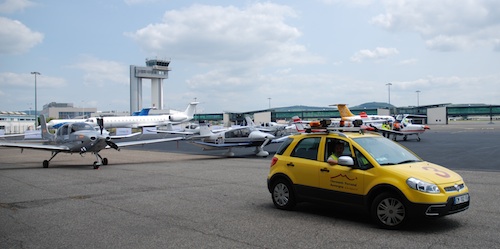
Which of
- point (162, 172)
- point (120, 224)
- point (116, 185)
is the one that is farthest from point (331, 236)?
point (162, 172)

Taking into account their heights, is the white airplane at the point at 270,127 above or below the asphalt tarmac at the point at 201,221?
above

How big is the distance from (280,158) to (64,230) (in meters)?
4.42

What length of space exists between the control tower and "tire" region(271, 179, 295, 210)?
109077 mm

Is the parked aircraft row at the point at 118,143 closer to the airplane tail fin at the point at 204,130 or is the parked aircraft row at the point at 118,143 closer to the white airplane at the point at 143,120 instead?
the airplane tail fin at the point at 204,130

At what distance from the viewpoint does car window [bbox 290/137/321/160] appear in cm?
834

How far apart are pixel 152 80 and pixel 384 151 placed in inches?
4718

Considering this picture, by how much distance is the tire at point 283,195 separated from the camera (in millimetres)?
8594

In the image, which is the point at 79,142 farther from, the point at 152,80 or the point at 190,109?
the point at 152,80

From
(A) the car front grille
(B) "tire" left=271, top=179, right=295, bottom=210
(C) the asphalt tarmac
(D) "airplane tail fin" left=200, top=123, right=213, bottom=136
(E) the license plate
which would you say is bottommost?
(C) the asphalt tarmac

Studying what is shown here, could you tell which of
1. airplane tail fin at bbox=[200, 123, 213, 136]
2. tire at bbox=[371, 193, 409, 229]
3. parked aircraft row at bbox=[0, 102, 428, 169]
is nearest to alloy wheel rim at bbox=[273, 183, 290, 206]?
tire at bbox=[371, 193, 409, 229]

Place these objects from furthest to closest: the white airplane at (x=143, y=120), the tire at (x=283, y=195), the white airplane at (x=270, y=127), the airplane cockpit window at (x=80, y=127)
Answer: the white airplane at (x=143, y=120) < the white airplane at (x=270, y=127) < the airplane cockpit window at (x=80, y=127) < the tire at (x=283, y=195)

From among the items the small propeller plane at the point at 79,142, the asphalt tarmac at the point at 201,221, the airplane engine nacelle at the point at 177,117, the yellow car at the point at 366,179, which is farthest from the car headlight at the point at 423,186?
the airplane engine nacelle at the point at 177,117

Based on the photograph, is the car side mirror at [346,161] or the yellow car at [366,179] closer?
the yellow car at [366,179]

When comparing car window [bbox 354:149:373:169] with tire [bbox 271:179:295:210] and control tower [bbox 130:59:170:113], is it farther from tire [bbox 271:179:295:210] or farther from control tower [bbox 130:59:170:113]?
control tower [bbox 130:59:170:113]
